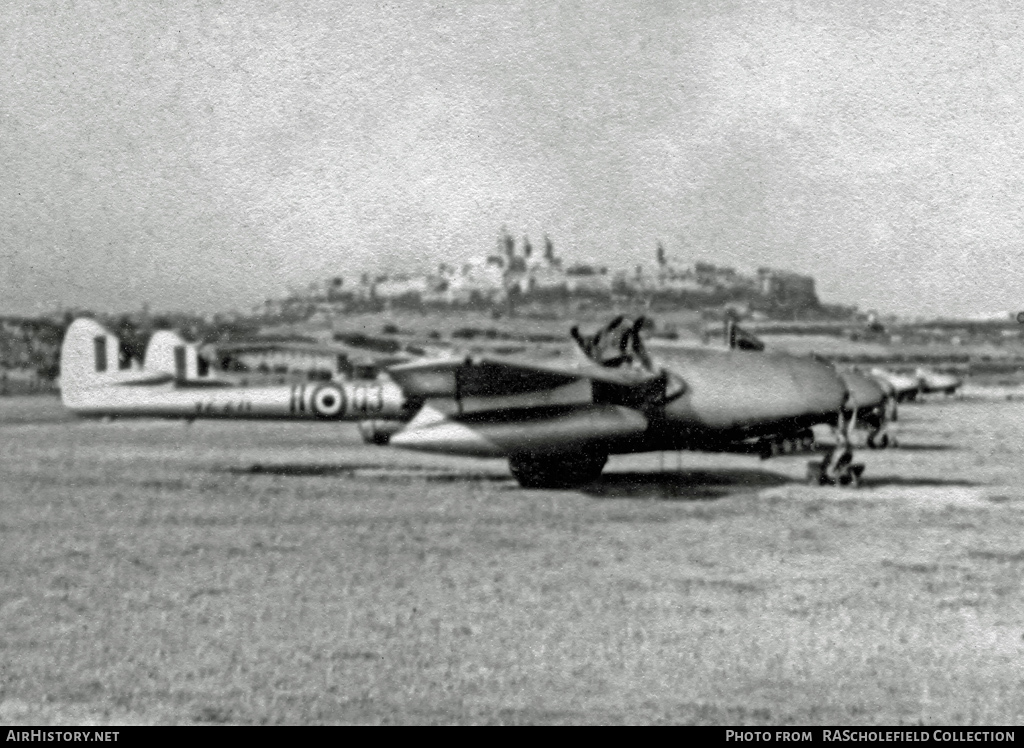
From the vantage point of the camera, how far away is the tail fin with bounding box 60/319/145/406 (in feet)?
69.9

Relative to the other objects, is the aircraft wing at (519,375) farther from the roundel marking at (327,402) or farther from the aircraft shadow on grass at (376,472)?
the roundel marking at (327,402)

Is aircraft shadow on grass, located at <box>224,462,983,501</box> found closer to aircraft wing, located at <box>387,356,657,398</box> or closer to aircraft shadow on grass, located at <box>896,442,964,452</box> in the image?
aircraft wing, located at <box>387,356,657,398</box>

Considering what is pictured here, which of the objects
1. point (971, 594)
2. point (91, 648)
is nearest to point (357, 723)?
point (91, 648)

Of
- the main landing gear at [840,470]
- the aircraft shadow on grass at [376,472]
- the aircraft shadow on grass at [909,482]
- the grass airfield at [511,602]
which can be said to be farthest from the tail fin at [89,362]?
the aircraft shadow on grass at [909,482]

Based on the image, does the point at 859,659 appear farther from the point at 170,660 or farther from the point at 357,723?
the point at 170,660

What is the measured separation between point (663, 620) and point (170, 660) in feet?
10.5

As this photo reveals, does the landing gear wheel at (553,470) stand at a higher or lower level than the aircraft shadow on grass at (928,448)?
higher

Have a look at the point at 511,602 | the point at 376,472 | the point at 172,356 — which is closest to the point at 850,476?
the point at 376,472

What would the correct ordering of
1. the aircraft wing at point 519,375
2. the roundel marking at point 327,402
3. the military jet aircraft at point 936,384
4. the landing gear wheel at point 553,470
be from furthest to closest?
the military jet aircraft at point 936,384, the roundel marking at point 327,402, the landing gear wheel at point 553,470, the aircraft wing at point 519,375

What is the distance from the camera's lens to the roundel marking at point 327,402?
1977cm

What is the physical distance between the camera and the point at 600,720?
18.2ft

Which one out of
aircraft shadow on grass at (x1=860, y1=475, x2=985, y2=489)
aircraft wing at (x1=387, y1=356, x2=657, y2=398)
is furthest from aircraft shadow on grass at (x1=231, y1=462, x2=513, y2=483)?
aircraft shadow on grass at (x1=860, y1=475, x2=985, y2=489)

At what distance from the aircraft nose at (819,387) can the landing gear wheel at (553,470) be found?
2.91m

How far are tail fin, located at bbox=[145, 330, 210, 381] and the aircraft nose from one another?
12.4 m
